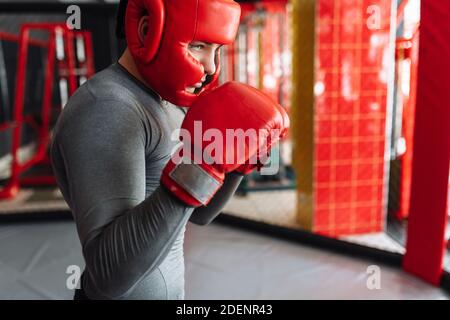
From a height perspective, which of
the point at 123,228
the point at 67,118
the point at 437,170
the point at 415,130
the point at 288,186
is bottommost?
the point at 288,186

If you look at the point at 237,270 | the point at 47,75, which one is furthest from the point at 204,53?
the point at 47,75

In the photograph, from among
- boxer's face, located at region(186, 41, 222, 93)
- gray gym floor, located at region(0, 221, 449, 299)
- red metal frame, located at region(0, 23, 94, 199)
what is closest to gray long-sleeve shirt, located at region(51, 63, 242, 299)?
boxer's face, located at region(186, 41, 222, 93)

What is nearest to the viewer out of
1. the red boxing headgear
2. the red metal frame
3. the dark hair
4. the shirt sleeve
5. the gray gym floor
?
the shirt sleeve

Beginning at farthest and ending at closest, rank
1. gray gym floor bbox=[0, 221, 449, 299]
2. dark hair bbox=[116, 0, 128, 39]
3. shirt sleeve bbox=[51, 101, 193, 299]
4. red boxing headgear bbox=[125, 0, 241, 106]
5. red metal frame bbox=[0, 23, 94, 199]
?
1. red metal frame bbox=[0, 23, 94, 199]
2. gray gym floor bbox=[0, 221, 449, 299]
3. dark hair bbox=[116, 0, 128, 39]
4. red boxing headgear bbox=[125, 0, 241, 106]
5. shirt sleeve bbox=[51, 101, 193, 299]

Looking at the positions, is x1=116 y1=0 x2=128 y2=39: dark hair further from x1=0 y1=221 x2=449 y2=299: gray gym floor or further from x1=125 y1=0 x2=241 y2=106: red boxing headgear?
x1=0 y1=221 x2=449 y2=299: gray gym floor

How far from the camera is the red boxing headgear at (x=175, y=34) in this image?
0.79 m

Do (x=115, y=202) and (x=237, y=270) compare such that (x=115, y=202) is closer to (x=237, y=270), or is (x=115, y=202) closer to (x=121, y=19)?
(x=121, y=19)

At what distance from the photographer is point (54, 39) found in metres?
3.71

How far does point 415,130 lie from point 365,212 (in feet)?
3.07

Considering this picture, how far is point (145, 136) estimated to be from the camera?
2.59ft

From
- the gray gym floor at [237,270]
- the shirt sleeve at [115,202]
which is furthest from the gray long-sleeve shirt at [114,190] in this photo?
the gray gym floor at [237,270]

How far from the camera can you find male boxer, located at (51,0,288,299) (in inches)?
26.6
